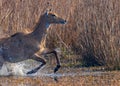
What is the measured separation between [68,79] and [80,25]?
2.84m

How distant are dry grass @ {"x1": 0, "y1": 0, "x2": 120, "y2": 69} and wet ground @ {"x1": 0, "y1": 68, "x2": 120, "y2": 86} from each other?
19.8 inches

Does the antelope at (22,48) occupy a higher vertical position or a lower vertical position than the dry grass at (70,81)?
higher

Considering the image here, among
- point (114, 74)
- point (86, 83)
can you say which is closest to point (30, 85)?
point (86, 83)

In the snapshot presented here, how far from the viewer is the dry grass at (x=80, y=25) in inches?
494

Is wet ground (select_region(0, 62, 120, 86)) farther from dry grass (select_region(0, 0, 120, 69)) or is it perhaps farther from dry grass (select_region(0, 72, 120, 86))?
dry grass (select_region(0, 0, 120, 69))

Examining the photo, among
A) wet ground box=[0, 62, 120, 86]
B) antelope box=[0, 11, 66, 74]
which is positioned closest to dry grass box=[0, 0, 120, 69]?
wet ground box=[0, 62, 120, 86]

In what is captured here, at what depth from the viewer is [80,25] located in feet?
46.1

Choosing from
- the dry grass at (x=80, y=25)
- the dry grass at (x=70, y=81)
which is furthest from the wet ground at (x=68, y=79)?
the dry grass at (x=80, y=25)

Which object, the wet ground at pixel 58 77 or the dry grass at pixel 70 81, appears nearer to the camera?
the dry grass at pixel 70 81

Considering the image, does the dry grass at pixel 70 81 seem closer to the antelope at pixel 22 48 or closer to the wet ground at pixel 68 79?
the wet ground at pixel 68 79

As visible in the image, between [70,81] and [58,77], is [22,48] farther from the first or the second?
[70,81]

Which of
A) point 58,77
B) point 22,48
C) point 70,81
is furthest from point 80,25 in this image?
point 70,81

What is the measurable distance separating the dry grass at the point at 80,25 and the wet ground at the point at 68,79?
0.50m

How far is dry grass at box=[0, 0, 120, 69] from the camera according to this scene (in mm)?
12539
